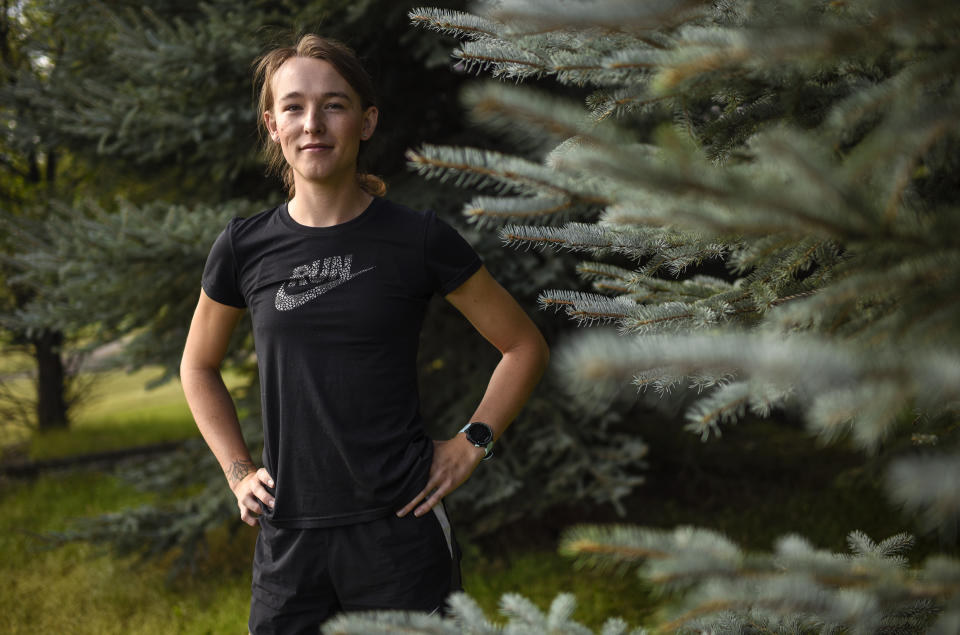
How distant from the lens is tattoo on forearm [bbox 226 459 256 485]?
2127 millimetres

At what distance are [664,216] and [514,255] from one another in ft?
11.0

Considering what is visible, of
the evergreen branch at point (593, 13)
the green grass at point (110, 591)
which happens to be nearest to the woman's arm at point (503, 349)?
the evergreen branch at point (593, 13)

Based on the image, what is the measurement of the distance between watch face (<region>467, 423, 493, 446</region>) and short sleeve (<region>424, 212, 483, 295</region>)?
0.42 m

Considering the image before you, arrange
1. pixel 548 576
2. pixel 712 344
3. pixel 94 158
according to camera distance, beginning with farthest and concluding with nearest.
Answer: pixel 94 158 < pixel 548 576 < pixel 712 344

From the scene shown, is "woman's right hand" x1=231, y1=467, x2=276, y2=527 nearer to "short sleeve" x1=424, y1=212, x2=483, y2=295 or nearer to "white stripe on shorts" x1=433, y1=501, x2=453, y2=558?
"white stripe on shorts" x1=433, y1=501, x2=453, y2=558

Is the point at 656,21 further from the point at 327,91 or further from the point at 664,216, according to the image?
the point at 327,91

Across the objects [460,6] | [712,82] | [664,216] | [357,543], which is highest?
[460,6]

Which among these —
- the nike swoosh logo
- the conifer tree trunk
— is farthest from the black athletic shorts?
the conifer tree trunk

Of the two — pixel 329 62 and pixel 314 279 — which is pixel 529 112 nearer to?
pixel 314 279

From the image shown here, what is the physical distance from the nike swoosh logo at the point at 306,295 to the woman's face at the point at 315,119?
29 cm

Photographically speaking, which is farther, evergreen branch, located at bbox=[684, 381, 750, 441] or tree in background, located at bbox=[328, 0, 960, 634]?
evergreen branch, located at bbox=[684, 381, 750, 441]

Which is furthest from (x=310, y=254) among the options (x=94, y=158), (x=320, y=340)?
(x=94, y=158)

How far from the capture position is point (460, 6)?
400 cm

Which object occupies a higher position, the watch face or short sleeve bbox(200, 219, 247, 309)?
short sleeve bbox(200, 219, 247, 309)
